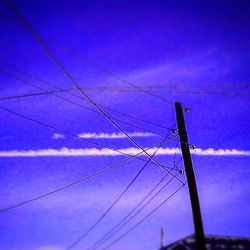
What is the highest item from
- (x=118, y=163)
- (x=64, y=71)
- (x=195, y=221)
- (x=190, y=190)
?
(x=64, y=71)

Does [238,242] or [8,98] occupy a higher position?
[8,98]

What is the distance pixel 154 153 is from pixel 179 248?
365 inches

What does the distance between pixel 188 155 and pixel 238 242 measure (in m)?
12.6

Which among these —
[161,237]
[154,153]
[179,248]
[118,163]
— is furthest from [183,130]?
[161,237]

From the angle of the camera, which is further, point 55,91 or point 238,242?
point 238,242

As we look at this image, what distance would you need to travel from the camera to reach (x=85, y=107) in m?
12.3

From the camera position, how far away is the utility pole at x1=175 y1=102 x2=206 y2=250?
9.00 metres

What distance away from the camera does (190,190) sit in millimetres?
9727

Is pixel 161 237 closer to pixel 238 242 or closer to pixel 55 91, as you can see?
pixel 238 242

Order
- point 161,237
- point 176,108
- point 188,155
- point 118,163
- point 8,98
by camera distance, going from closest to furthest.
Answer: point 8,98 → point 188,155 → point 176,108 → point 118,163 → point 161,237

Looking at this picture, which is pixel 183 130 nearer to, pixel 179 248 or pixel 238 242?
pixel 179 248

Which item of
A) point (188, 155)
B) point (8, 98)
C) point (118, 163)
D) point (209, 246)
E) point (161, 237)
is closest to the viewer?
point (8, 98)

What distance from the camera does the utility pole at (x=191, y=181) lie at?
29.5 feet

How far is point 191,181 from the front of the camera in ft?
32.3
